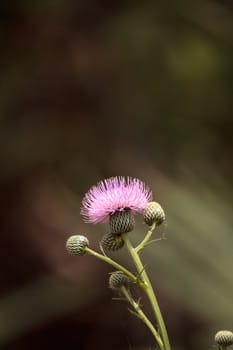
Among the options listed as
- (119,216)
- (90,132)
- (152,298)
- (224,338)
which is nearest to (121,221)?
(119,216)

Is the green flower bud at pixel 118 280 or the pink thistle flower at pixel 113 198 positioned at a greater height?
the pink thistle flower at pixel 113 198

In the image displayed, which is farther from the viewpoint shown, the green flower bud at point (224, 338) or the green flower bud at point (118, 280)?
the green flower bud at point (118, 280)

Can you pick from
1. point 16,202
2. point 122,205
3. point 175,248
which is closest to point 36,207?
point 16,202

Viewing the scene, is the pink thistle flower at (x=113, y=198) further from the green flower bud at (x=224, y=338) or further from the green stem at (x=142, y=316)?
the green flower bud at (x=224, y=338)

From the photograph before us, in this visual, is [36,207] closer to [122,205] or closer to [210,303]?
[210,303]

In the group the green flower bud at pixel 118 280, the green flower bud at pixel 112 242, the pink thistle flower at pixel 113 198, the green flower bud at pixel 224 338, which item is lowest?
the green flower bud at pixel 224 338

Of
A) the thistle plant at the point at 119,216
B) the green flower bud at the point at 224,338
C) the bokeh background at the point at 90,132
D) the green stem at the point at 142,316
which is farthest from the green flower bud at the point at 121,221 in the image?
the bokeh background at the point at 90,132

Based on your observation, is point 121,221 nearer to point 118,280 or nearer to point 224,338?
point 118,280
